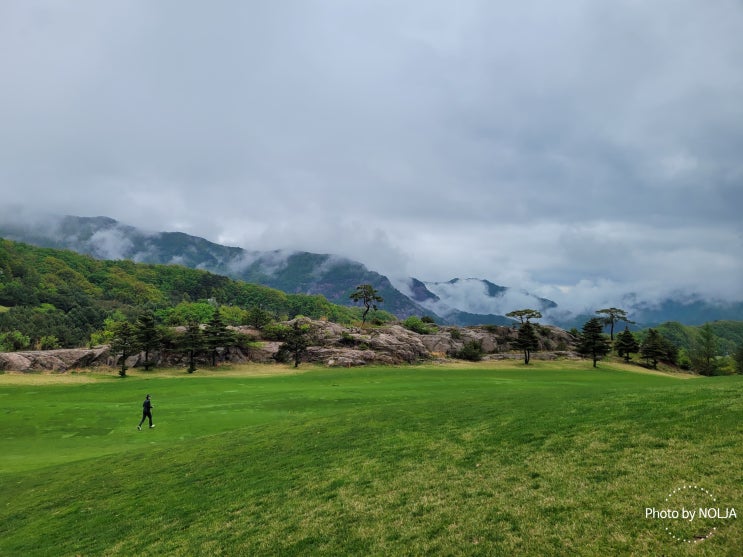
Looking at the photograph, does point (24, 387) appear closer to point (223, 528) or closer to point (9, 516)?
point (9, 516)

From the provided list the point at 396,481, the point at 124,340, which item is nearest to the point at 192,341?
the point at 124,340

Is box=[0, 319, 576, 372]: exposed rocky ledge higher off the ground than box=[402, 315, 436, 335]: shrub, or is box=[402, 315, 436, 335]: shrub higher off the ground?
box=[402, 315, 436, 335]: shrub

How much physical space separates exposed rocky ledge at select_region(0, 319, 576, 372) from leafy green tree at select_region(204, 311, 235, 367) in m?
Result: 3.16

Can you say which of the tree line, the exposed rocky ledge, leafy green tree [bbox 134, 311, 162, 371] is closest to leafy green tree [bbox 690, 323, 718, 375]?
the tree line

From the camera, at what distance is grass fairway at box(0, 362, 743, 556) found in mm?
9367

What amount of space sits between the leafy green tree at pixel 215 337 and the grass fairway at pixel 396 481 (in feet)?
160

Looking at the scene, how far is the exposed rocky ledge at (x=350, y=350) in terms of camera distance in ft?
237

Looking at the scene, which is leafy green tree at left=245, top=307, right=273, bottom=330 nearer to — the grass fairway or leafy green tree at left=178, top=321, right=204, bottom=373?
leafy green tree at left=178, top=321, right=204, bottom=373

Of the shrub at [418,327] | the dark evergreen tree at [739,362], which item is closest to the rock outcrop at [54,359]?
the shrub at [418,327]

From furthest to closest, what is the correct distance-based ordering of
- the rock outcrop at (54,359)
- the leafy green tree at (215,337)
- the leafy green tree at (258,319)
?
the leafy green tree at (258,319)
the leafy green tree at (215,337)
the rock outcrop at (54,359)

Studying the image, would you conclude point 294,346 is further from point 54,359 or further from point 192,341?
point 54,359

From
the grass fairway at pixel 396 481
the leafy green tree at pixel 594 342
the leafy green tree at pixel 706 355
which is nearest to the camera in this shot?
the grass fairway at pixel 396 481

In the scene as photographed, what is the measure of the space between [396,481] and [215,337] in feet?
241

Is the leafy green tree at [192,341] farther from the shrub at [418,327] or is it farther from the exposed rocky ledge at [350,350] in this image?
the shrub at [418,327]
